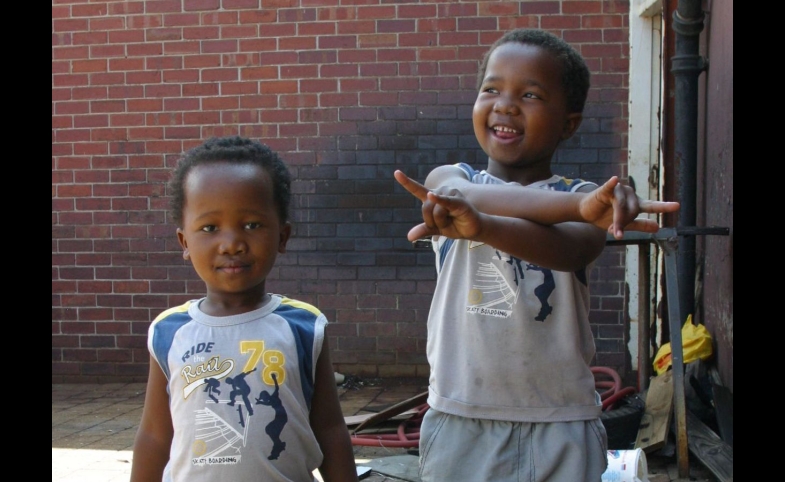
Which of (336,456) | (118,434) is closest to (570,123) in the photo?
(336,456)

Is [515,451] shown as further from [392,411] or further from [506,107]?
[392,411]

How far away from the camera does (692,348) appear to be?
5059 mm

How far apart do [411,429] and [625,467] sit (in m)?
1.97

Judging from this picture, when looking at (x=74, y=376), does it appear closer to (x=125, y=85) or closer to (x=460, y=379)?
(x=125, y=85)

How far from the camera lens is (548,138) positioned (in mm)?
2314

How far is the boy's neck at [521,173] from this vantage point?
2.34m

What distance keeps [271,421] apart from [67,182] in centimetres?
521

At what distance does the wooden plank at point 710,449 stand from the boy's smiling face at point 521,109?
2260 millimetres

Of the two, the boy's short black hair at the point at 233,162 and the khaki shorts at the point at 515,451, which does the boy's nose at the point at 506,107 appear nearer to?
the boy's short black hair at the point at 233,162

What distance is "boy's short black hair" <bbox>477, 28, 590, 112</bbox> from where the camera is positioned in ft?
7.64

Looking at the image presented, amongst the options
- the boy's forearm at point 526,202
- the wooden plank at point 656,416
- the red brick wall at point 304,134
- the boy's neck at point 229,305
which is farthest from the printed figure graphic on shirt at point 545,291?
the red brick wall at point 304,134

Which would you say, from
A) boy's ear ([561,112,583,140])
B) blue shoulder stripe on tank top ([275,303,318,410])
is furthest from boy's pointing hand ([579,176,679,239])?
blue shoulder stripe on tank top ([275,303,318,410])
